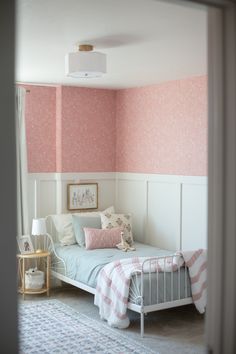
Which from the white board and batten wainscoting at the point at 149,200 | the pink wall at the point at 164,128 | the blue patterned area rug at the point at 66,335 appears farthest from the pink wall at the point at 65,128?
the blue patterned area rug at the point at 66,335

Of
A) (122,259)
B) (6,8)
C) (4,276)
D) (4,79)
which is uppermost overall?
(6,8)

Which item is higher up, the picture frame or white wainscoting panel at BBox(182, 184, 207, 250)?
white wainscoting panel at BBox(182, 184, 207, 250)

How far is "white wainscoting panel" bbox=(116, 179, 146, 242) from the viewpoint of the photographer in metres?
6.05

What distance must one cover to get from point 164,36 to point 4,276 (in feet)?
8.87

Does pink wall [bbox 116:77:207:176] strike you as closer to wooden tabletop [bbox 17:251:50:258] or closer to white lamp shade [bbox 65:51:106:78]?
wooden tabletop [bbox 17:251:50:258]

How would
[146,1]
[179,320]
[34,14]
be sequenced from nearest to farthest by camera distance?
[146,1], [34,14], [179,320]

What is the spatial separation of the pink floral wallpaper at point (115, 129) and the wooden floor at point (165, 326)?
4.92ft

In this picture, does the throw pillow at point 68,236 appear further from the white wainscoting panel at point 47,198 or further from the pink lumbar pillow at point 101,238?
the white wainscoting panel at point 47,198

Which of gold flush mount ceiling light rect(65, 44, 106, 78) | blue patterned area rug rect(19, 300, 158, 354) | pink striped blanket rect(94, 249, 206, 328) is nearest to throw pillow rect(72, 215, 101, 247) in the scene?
blue patterned area rug rect(19, 300, 158, 354)

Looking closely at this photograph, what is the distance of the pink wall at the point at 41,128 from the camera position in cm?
590

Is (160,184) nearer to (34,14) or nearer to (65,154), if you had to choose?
(65,154)

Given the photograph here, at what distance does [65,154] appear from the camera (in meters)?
6.04

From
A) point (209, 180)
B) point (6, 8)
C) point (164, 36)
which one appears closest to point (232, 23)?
point (209, 180)

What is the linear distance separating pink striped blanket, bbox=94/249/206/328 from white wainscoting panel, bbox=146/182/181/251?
96 centimetres
